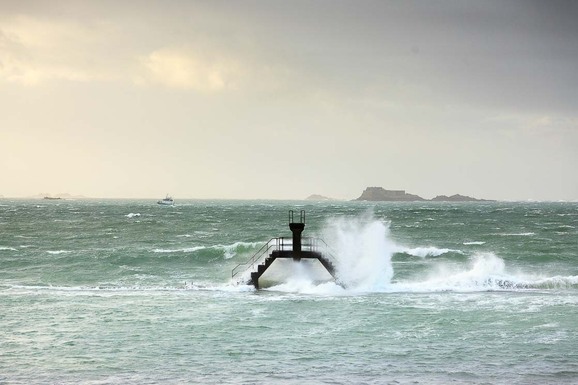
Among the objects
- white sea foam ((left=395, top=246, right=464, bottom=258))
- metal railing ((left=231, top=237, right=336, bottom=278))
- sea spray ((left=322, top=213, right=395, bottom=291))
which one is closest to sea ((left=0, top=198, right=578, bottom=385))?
sea spray ((left=322, top=213, right=395, bottom=291))

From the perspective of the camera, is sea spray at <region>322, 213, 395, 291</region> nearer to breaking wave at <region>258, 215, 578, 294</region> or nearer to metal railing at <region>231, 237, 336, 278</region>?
breaking wave at <region>258, 215, 578, 294</region>

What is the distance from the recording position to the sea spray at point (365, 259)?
38.8 meters

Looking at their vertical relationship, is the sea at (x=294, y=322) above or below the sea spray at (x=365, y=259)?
below

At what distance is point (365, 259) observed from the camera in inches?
1604

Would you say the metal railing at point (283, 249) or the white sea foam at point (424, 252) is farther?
the white sea foam at point (424, 252)

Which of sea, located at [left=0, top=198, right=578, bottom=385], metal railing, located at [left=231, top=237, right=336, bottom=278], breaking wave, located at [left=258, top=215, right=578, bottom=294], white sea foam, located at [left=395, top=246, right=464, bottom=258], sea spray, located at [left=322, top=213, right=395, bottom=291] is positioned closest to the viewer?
sea, located at [left=0, top=198, right=578, bottom=385]

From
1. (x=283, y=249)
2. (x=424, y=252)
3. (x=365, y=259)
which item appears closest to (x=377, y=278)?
(x=365, y=259)

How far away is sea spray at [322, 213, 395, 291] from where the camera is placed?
1528 inches

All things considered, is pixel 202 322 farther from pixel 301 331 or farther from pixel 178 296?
pixel 178 296

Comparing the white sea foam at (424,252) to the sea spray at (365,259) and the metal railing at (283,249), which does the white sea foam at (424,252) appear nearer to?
the metal railing at (283,249)

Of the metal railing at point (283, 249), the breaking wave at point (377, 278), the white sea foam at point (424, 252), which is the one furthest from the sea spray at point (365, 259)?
the white sea foam at point (424, 252)

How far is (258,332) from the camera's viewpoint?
2605cm

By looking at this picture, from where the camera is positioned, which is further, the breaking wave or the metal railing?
the metal railing

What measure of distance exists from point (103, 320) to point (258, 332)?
7.05 m
